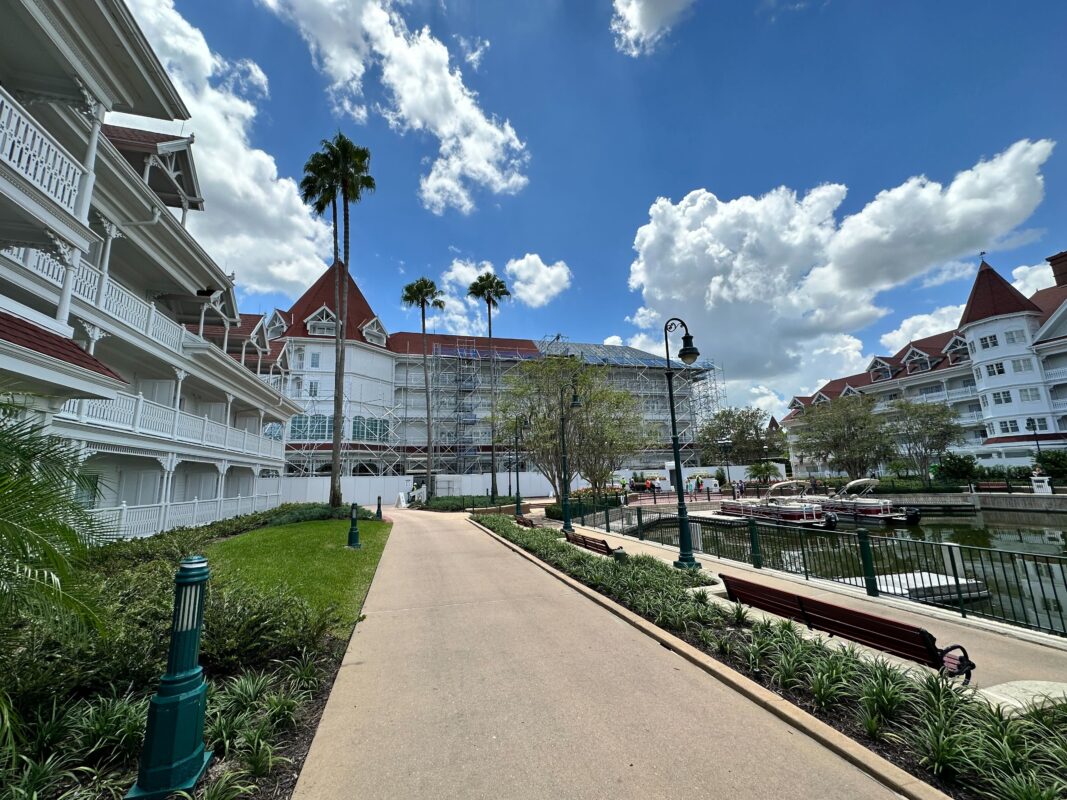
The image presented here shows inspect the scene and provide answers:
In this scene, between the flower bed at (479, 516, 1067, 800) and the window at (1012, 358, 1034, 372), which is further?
the window at (1012, 358, 1034, 372)

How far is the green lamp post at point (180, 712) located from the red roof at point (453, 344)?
51.0 m

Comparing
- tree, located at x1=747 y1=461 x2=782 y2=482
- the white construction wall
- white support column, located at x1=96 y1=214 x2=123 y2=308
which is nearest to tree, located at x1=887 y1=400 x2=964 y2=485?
tree, located at x1=747 y1=461 x2=782 y2=482

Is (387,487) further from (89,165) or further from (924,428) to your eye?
(924,428)

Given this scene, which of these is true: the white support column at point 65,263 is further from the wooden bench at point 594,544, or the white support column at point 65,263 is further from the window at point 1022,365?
the window at point 1022,365

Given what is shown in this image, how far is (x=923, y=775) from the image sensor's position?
11.2ft

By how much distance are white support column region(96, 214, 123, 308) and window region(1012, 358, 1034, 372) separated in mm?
61476

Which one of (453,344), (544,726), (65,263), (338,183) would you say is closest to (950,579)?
(544,726)

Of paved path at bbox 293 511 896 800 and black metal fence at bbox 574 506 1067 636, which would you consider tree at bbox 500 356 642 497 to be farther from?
paved path at bbox 293 511 896 800

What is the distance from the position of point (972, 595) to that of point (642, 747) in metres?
10.5

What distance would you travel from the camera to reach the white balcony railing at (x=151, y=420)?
37.8 feet

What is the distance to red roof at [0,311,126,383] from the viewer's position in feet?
23.4

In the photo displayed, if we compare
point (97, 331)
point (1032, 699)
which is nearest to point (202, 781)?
point (1032, 699)

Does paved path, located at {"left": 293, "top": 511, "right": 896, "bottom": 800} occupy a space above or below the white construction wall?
below

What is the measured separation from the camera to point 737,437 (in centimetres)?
5619
